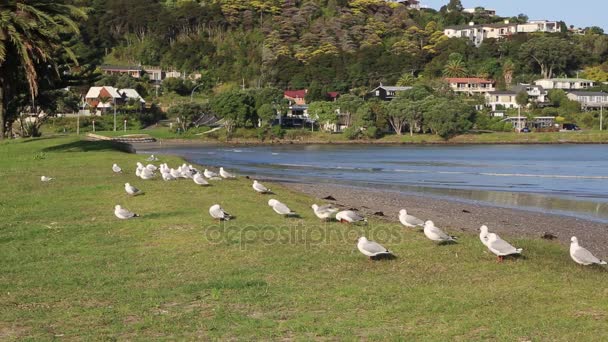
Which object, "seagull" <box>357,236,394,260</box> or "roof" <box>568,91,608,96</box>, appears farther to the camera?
"roof" <box>568,91,608,96</box>

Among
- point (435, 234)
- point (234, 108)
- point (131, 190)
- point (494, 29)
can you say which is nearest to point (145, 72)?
point (234, 108)

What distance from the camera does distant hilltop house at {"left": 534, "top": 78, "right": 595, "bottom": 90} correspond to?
388 ft

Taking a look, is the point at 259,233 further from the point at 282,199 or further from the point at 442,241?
the point at 282,199

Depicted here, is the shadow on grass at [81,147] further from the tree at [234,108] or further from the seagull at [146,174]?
the tree at [234,108]

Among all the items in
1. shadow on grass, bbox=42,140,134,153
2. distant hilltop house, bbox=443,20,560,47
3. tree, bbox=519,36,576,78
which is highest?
distant hilltop house, bbox=443,20,560,47

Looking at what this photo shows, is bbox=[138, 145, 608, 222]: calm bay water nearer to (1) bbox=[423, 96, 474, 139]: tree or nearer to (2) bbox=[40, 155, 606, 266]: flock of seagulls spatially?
(2) bbox=[40, 155, 606, 266]: flock of seagulls

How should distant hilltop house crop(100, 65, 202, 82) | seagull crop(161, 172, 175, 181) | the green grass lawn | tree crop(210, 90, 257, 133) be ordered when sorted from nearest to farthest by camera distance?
the green grass lawn
seagull crop(161, 172, 175, 181)
tree crop(210, 90, 257, 133)
distant hilltop house crop(100, 65, 202, 82)

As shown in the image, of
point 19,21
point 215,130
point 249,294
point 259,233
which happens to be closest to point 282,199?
point 259,233

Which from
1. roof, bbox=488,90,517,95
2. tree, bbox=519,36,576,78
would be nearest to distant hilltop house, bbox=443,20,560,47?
tree, bbox=519,36,576,78

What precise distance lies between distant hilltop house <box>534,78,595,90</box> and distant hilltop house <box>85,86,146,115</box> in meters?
57.5

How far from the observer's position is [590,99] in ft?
366

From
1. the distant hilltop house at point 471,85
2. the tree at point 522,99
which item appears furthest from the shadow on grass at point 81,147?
the distant hilltop house at point 471,85

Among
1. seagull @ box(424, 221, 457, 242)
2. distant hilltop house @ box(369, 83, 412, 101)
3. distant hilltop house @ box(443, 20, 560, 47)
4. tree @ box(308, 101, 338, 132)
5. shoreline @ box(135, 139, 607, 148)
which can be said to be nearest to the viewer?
seagull @ box(424, 221, 457, 242)

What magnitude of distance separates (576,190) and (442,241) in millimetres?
20710
